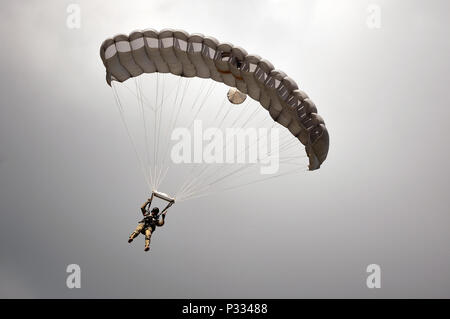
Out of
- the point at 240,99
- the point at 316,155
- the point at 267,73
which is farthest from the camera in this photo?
the point at 240,99

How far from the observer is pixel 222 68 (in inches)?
590

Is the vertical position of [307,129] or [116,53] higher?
[116,53]

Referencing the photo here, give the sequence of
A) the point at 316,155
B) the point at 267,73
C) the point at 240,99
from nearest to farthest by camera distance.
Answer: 1. the point at 267,73
2. the point at 316,155
3. the point at 240,99

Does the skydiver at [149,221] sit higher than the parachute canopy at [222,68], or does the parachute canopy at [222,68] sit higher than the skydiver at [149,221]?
the parachute canopy at [222,68]

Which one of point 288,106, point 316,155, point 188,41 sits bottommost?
point 316,155

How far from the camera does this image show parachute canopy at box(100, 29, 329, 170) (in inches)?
561

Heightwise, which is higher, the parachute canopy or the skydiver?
the parachute canopy

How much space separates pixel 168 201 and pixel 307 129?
508cm

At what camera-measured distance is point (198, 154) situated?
1612 cm

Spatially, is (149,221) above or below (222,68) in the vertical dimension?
below

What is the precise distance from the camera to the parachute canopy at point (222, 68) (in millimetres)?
14250
